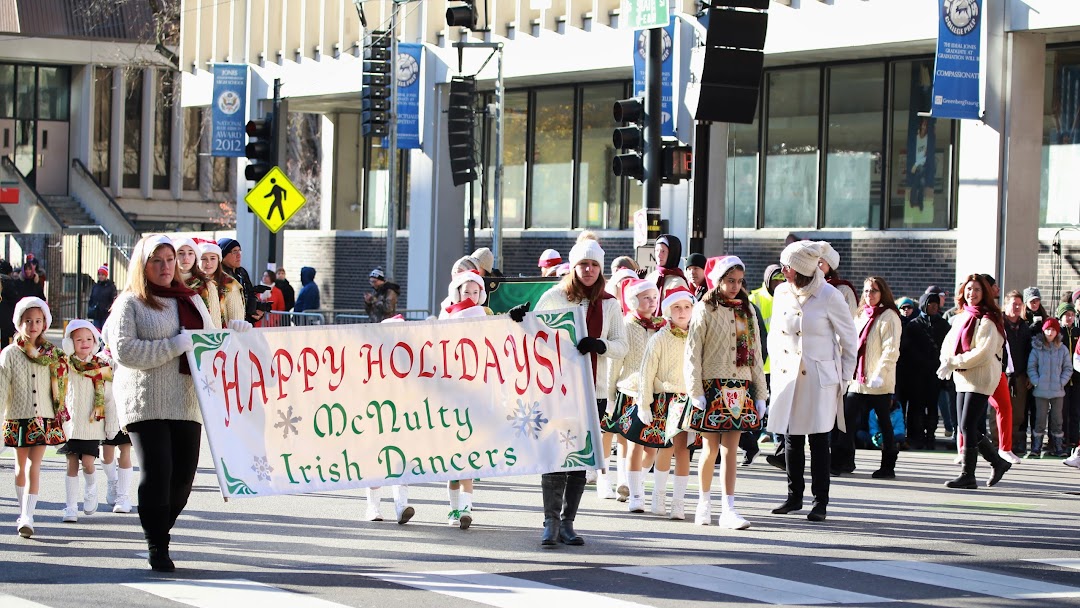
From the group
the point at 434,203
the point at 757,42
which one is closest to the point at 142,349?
the point at 757,42

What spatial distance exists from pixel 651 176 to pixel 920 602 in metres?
9.88

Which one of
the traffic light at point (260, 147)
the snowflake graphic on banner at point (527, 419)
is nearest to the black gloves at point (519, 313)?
the snowflake graphic on banner at point (527, 419)

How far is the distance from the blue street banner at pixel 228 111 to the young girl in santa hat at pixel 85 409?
24684 mm

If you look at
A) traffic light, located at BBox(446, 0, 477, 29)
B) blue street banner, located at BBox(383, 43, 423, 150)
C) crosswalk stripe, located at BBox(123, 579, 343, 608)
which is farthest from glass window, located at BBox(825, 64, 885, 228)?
crosswalk stripe, located at BBox(123, 579, 343, 608)

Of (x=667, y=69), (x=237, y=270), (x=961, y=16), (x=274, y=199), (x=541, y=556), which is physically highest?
(x=961, y=16)

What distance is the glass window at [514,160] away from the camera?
106 feet

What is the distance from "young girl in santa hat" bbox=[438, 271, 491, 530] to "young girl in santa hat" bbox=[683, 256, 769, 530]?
1.47m

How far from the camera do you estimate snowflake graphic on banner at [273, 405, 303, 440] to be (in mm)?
10133

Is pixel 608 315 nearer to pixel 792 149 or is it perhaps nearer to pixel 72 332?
pixel 72 332

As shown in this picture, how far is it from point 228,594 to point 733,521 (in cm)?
407

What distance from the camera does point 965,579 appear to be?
9422 millimetres

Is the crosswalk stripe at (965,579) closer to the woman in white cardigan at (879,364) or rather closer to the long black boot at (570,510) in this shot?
the long black boot at (570,510)

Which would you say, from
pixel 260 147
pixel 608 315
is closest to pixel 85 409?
pixel 608 315

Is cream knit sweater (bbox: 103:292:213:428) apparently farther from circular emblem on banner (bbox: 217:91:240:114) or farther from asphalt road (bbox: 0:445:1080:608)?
circular emblem on banner (bbox: 217:91:240:114)
